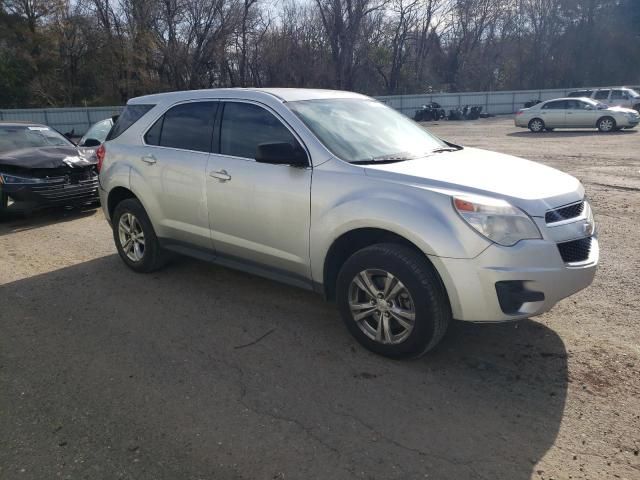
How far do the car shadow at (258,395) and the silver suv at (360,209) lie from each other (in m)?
0.42

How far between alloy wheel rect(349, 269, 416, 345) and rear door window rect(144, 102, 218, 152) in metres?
2.04

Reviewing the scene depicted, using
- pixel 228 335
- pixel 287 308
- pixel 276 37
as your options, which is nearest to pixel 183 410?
pixel 228 335

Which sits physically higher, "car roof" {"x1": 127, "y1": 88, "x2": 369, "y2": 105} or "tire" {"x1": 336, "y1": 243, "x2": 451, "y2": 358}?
"car roof" {"x1": 127, "y1": 88, "x2": 369, "y2": 105}

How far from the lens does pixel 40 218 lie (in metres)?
8.88

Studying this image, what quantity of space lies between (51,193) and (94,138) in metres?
2.82

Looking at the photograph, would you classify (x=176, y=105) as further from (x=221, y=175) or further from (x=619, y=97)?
(x=619, y=97)

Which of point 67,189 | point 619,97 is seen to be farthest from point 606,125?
point 67,189

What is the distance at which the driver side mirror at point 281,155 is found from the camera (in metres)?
3.94

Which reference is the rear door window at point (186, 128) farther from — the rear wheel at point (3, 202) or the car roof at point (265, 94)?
the rear wheel at point (3, 202)

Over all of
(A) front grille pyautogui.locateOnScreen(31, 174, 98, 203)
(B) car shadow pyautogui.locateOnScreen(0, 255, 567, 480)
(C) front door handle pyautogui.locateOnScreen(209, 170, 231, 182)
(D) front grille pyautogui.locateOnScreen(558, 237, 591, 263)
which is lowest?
(B) car shadow pyautogui.locateOnScreen(0, 255, 567, 480)

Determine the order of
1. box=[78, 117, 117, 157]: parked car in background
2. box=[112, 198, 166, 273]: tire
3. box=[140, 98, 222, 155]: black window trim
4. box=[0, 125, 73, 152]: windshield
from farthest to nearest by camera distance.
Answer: box=[78, 117, 117, 157]: parked car in background
box=[0, 125, 73, 152]: windshield
box=[112, 198, 166, 273]: tire
box=[140, 98, 222, 155]: black window trim

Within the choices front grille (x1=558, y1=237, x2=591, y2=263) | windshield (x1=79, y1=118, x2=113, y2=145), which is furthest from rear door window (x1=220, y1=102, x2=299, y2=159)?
windshield (x1=79, y1=118, x2=113, y2=145)

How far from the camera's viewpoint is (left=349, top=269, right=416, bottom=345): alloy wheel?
358 cm

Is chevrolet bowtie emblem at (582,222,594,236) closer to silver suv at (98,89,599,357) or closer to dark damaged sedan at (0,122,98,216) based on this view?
silver suv at (98,89,599,357)
